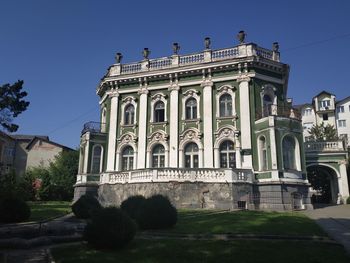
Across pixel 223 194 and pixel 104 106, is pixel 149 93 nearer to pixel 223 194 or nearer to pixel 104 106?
pixel 104 106

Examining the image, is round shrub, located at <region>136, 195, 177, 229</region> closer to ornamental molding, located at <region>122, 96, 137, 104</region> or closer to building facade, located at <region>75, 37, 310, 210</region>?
building facade, located at <region>75, 37, 310, 210</region>

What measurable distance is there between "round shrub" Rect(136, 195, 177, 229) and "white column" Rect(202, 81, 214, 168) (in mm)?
14146

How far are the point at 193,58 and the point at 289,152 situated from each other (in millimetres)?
11937

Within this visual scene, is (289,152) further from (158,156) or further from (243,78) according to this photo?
(158,156)

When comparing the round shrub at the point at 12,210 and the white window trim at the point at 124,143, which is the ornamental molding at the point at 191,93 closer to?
the white window trim at the point at 124,143

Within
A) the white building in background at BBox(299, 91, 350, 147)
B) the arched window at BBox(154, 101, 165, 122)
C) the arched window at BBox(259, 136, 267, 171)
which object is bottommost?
the arched window at BBox(259, 136, 267, 171)

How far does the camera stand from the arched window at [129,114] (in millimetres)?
33109

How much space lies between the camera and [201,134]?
29828mm

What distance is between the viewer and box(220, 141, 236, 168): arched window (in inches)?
1131

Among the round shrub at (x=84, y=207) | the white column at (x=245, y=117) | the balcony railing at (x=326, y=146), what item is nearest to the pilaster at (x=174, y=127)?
the white column at (x=245, y=117)

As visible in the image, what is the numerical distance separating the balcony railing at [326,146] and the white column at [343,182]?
5.13 ft

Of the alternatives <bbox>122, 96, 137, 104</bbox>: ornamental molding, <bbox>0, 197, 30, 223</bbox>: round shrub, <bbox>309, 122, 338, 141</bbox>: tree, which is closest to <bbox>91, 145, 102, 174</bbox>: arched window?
<bbox>122, 96, 137, 104</bbox>: ornamental molding

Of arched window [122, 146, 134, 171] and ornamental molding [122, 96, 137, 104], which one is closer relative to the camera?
arched window [122, 146, 134, 171]

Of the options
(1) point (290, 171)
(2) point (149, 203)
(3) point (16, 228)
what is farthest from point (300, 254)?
(1) point (290, 171)
